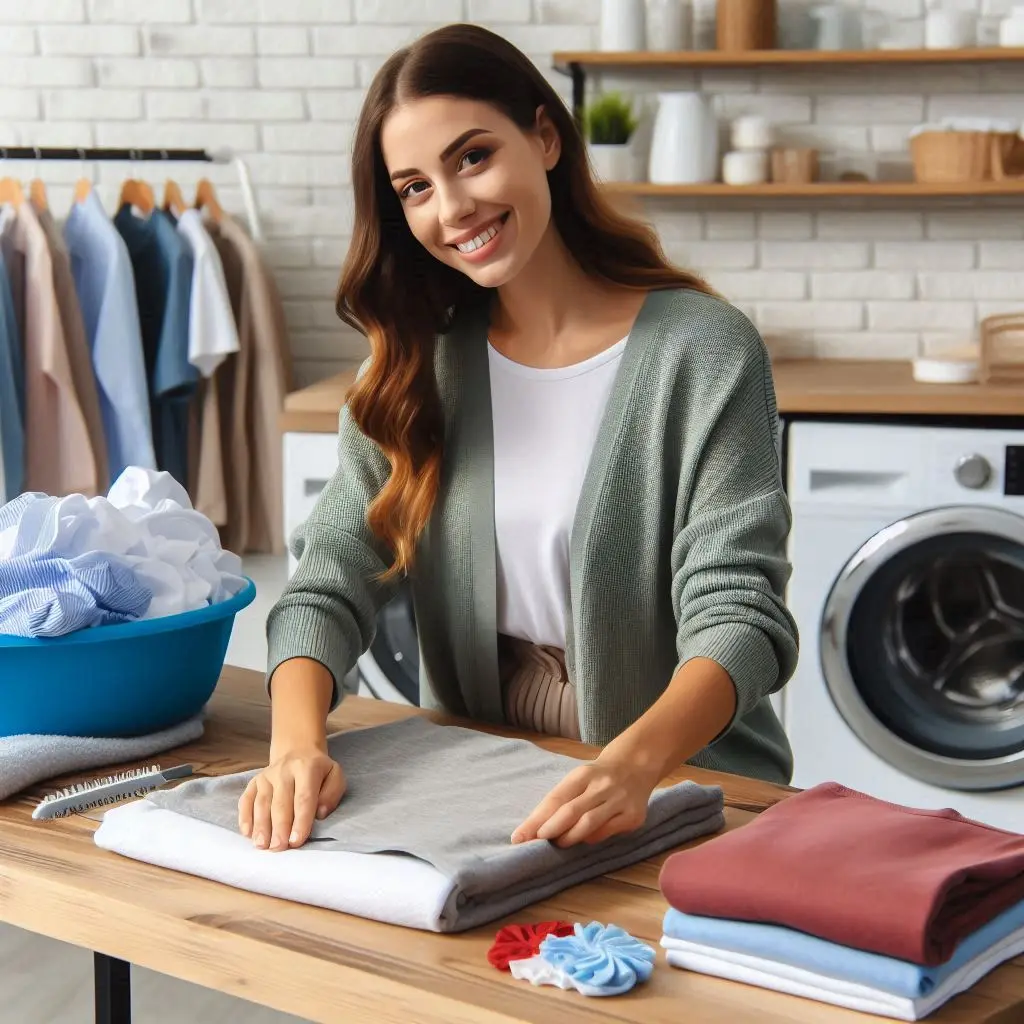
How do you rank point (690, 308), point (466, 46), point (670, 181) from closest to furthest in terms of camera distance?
point (466, 46)
point (690, 308)
point (670, 181)

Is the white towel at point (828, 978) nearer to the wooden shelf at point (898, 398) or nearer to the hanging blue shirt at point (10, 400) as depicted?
the wooden shelf at point (898, 398)

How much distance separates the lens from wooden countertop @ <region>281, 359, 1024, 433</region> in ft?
8.91

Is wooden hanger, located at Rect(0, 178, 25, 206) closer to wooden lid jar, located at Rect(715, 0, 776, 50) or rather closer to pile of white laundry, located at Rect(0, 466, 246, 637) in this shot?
wooden lid jar, located at Rect(715, 0, 776, 50)

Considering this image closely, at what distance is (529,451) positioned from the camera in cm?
161

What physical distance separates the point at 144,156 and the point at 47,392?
0.66 metres

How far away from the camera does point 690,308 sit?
1595mm

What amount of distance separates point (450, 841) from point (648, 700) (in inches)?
24.1

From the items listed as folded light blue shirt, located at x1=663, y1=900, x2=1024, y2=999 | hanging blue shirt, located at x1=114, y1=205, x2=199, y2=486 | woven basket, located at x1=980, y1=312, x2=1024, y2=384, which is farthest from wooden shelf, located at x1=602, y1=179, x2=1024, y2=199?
folded light blue shirt, located at x1=663, y1=900, x2=1024, y2=999

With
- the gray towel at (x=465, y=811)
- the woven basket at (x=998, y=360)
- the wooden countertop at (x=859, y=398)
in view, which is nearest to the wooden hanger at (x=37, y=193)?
the wooden countertop at (x=859, y=398)

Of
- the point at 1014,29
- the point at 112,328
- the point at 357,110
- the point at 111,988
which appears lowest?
the point at 111,988

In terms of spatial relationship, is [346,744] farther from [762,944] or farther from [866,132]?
[866,132]

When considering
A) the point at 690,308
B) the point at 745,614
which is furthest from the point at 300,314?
the point at 745,614

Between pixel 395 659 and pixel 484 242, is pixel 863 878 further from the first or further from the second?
pixel 395 659

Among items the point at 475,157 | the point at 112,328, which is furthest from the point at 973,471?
the point at 112,328
